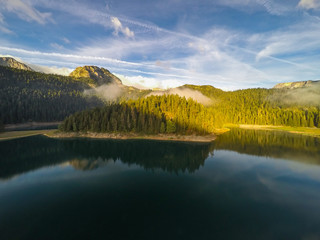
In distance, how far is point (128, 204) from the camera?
24.4 m

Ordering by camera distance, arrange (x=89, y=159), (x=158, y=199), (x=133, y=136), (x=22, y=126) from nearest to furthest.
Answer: (x=158, y=199) < (x=89, y=159) < (x=133, y=136) < (x=22, y=126)

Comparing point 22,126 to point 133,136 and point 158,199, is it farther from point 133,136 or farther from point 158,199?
point 158,199

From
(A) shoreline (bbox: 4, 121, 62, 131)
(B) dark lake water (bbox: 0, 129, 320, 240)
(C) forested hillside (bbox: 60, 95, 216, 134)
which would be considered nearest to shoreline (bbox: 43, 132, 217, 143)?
(C) forested hillside (bbox: 60, 95, 216, 134)

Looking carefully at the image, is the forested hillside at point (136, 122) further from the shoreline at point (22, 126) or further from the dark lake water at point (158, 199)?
the shoreline at point (22, 126)

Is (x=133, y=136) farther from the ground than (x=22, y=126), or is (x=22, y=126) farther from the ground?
(x=133, y=136)

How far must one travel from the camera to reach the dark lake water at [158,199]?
1875 centimetres

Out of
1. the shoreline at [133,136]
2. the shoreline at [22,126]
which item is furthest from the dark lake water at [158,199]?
the shoreline at [22,126]

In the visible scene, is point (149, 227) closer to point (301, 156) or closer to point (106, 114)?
point (301, 156)

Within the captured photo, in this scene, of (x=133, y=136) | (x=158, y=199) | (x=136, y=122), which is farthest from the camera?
(x=136, y=122)

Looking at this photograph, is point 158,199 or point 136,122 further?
point 136,122

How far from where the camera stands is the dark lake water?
1875 cm

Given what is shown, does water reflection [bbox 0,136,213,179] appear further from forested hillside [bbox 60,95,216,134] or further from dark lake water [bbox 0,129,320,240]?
forested hillside [bbox 60,95,216,134]

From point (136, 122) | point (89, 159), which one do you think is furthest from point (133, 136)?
point (89, 159)

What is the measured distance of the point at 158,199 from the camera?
26156 mm
